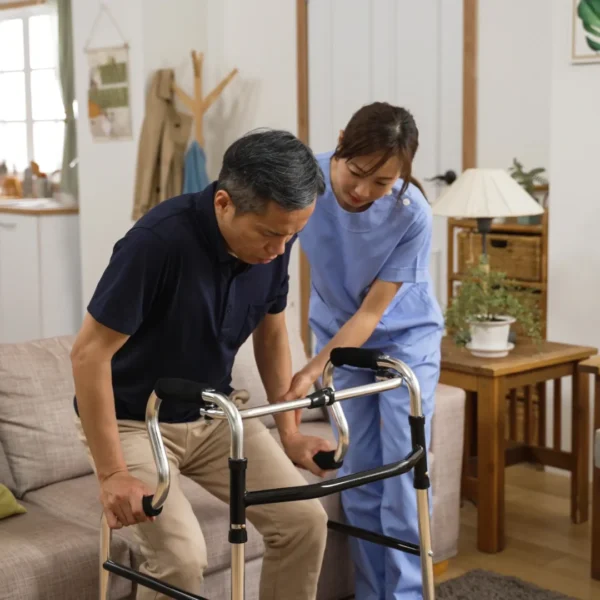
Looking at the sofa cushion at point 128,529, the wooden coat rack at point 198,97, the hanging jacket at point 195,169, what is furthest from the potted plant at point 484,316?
the wooden coat rack at point 198,97

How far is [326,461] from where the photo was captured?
1842 mm

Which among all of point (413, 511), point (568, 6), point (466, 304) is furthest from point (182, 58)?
point (413, 511)

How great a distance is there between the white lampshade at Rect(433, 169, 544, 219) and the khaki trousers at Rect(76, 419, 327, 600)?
154cm

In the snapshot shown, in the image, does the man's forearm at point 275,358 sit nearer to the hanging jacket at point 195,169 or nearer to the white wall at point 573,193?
the white wall at point 573,193

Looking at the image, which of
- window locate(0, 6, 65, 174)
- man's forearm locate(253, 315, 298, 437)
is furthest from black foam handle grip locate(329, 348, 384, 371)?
window locate(0, 6, 65, 174)

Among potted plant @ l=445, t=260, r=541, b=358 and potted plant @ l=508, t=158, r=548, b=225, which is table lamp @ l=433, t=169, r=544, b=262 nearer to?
potted plant @ l=445, t=260, r=541, b=358

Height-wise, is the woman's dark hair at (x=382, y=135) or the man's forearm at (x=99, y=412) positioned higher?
the woman's dark hair at (x=382, y=135)

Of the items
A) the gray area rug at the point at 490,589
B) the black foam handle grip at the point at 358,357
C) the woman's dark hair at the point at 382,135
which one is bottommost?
the gray area rug at the point at 490,589

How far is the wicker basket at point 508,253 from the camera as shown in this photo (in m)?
3.88

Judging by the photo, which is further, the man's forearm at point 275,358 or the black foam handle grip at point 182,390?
the man's forearm at point 275,358

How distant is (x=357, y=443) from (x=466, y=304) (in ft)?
2.98

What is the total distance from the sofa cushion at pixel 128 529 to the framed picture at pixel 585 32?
2.09 meters

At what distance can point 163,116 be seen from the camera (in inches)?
203

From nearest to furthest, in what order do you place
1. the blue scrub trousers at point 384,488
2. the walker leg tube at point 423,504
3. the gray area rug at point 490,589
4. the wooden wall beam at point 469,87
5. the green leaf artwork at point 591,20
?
the walker leg tube at point 423,504, the blue scrub trousers at point 384,488, the gray area rug at point 490,589, the green leaf artwork at point 591,20, the wooden wall beam at point 469,87
